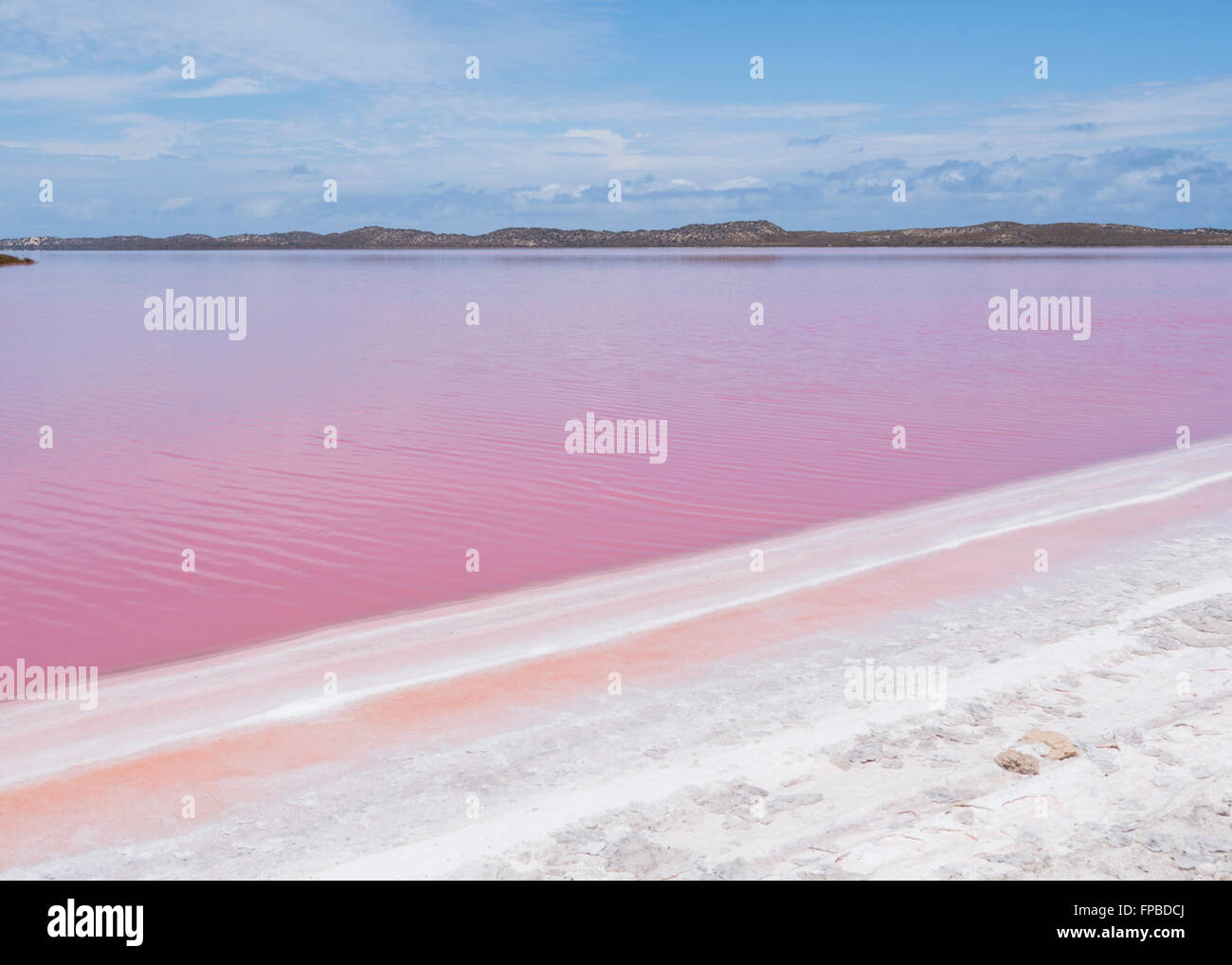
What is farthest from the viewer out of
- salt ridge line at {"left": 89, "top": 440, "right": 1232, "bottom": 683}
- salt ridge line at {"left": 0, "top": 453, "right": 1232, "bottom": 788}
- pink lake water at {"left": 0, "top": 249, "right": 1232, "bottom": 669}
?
pink lake water at {"left": 0, "top": 249, "right": 1232, "bottom": 669}

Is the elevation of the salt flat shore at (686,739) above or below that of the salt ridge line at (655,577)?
below

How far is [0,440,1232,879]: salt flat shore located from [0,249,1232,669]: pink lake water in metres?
1.11

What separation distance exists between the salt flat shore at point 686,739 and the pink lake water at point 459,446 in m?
1.11

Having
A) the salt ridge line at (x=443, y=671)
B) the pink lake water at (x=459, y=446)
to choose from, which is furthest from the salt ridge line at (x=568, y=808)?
the pink lake water at (x=459, y=446)

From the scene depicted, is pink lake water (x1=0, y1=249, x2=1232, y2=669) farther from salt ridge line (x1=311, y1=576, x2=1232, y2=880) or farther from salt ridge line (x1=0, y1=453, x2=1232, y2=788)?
salt ridge line (x1=311, y1=576, x2=1232, y2=880)

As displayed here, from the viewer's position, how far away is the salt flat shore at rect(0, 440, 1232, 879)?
462 centimetres

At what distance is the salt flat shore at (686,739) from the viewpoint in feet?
15.1

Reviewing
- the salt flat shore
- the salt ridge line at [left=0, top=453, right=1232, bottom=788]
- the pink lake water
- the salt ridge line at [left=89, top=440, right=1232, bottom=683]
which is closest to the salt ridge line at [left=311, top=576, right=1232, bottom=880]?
the salt flat shore

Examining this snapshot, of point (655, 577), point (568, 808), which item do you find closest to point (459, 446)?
point (655, 577)

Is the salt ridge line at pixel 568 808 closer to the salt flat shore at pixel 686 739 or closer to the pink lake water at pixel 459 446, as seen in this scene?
the salt flat shore at pixel 686 739

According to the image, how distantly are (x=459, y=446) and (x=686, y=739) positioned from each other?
29.6 feet

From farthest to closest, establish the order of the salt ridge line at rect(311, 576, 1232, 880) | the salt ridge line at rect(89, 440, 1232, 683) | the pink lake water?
1. the pink lake water
2. the salt ridge line at rect(89, 440, 1232, 683)
3. the salt ridge line at rect(311, 576, 1232, 880)

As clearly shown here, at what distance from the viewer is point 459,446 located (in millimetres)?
14188

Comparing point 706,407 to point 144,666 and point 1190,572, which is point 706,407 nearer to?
point 1190,572
